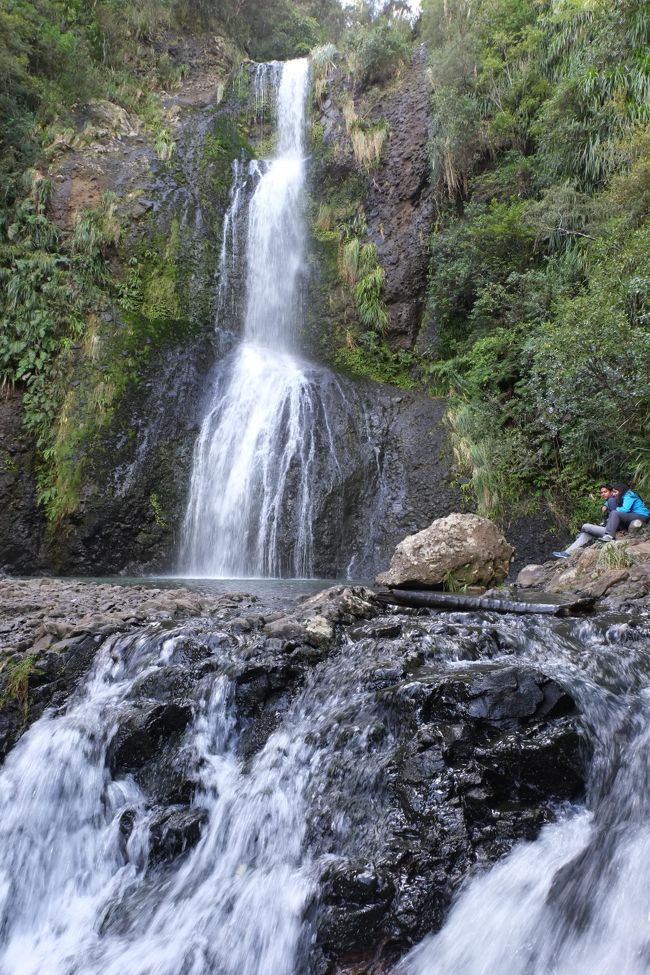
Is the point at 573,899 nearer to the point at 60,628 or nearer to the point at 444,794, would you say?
the point at 444,794

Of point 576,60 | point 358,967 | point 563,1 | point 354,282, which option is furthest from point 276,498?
point 563,1

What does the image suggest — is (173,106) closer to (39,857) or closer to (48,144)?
(48,144)

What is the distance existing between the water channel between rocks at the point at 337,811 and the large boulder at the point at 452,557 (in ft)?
9.10

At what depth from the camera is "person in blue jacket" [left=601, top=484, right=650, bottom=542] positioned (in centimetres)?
885

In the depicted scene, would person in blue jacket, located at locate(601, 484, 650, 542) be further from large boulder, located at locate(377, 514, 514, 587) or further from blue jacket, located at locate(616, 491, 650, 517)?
large boulder, located at locate(377, 514, 514, 587)

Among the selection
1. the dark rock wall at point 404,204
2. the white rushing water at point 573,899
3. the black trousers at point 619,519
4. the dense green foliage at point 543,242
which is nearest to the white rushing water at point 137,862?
the white rushing water at point 573,899

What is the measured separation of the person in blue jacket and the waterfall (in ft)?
15.9

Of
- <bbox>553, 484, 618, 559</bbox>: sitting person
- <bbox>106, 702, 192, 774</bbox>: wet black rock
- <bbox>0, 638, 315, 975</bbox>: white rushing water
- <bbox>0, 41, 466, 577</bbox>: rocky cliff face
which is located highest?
<bbox>0, 41, 466, 577</bbox>: rocky cliff face

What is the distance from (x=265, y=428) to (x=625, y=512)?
282 inches

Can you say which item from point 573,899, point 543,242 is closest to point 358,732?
point 573,899

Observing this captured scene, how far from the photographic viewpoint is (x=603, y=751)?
3.69 meters

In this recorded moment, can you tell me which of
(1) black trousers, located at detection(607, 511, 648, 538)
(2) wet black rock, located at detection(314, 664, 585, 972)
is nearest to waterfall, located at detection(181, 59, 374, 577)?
(1) black trousers, located at detection(607, 511, 648, 538)

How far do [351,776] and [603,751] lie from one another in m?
1.48

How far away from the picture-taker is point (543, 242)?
1305 centimetres
